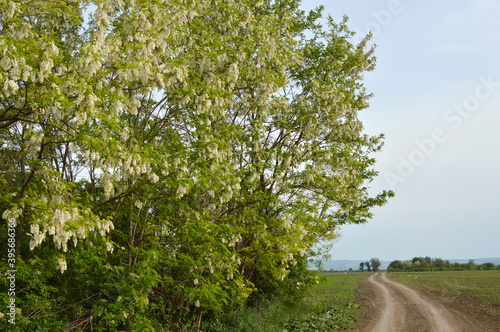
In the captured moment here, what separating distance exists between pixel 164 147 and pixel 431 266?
95.3 metres

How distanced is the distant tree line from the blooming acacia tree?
253 ft

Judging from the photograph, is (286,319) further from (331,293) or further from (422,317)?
(331,293)

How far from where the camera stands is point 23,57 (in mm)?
6438

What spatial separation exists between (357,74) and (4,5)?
14.4 metres

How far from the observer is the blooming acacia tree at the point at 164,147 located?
740cm

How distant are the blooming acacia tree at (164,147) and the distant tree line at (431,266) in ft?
253

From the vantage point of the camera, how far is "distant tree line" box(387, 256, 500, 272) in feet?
264

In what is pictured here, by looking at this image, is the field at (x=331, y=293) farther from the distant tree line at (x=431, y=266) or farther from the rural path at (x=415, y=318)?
the distant tree line at (x=431, y=266)

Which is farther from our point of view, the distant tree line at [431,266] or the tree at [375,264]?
the tree at [375,264]

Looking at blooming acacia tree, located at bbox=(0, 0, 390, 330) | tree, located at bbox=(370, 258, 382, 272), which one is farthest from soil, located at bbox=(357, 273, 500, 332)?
tree, located at bbox=(370, 258, 382, 272)

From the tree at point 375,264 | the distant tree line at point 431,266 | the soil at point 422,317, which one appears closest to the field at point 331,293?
the soil at point 422,317

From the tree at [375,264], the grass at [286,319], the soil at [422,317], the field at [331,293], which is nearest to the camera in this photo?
the grass at [286,319]

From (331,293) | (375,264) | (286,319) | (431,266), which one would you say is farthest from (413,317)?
(431,266)

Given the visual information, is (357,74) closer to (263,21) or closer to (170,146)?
(263,21)
